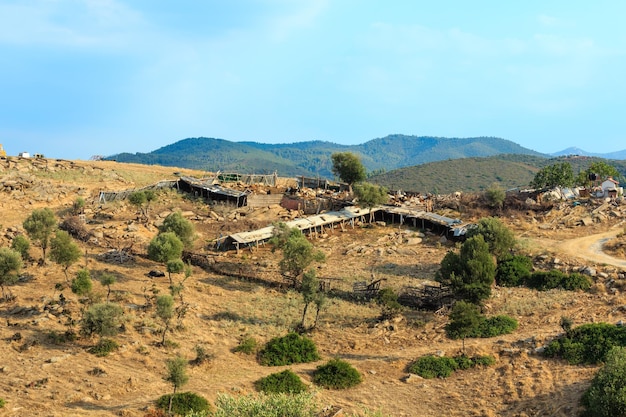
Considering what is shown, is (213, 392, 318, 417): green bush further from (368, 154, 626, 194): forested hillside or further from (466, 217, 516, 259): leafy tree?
(368, 154, 626, 194): forested hillside

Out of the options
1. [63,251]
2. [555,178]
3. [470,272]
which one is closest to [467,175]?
[555,178]

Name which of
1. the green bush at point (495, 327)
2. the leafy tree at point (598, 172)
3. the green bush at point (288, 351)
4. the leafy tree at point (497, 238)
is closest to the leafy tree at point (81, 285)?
the green bush at point (288, 351)

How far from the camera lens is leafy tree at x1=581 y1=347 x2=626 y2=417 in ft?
51.1

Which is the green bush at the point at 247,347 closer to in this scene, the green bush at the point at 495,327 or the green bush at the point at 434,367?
the green bush at the point at 434,367

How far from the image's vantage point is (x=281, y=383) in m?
20.1

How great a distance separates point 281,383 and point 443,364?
6996 mm

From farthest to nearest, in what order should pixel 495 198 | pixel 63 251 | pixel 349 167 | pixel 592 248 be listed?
pixel 349 167 → pixel 495 198 → pixel 592 248 → pixel 63 251

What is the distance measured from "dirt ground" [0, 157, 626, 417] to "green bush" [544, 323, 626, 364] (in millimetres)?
630

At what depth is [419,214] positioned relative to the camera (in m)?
49.4

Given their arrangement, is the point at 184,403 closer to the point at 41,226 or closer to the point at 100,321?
the point at 100,321

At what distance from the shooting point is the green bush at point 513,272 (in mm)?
33625

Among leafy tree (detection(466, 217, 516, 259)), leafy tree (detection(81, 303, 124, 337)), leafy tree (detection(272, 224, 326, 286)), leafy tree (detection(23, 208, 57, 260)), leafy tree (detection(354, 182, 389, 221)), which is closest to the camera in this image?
leafy tree (detection(81, 303, 124, 337))

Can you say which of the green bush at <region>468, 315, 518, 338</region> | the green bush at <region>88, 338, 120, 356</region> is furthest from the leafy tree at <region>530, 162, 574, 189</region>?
the green bush at <region>88, 338, 120, 356</region>

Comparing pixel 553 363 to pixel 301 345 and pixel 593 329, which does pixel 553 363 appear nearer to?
pixel 593 329
